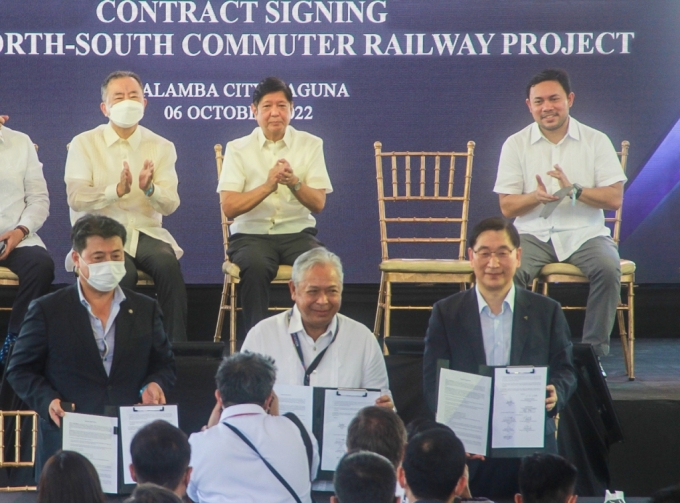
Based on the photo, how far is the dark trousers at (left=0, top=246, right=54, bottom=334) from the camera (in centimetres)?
490

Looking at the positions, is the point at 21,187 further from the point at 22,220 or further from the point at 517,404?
the point at 517,404

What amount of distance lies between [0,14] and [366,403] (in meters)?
4.07

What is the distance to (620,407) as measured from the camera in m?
4.66

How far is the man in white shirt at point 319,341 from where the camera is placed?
12.3 feet

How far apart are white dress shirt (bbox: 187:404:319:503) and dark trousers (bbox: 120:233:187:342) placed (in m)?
2.11

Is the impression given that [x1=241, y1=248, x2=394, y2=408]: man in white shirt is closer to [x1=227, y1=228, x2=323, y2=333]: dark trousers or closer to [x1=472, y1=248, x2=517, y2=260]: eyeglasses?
[x1=472, y1=248, x2=517, y2=260]: eyeglasses

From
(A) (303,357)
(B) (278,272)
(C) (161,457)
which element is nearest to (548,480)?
(C) (161,457)

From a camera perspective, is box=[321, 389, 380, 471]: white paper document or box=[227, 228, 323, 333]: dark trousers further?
box=[227, 228, 323, 333]: dark trousers

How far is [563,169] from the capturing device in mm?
5422

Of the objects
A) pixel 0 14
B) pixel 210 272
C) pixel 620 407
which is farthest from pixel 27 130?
pixel 620 407

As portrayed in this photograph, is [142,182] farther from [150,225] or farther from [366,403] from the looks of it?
[366,403]

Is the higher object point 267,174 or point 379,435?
point 267,174

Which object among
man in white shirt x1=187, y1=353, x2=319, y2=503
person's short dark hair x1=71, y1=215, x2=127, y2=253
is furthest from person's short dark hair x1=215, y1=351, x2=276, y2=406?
person's short dark hair x1=71, y1=215, x2=127, y2=253

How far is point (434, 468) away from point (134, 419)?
1066mm
